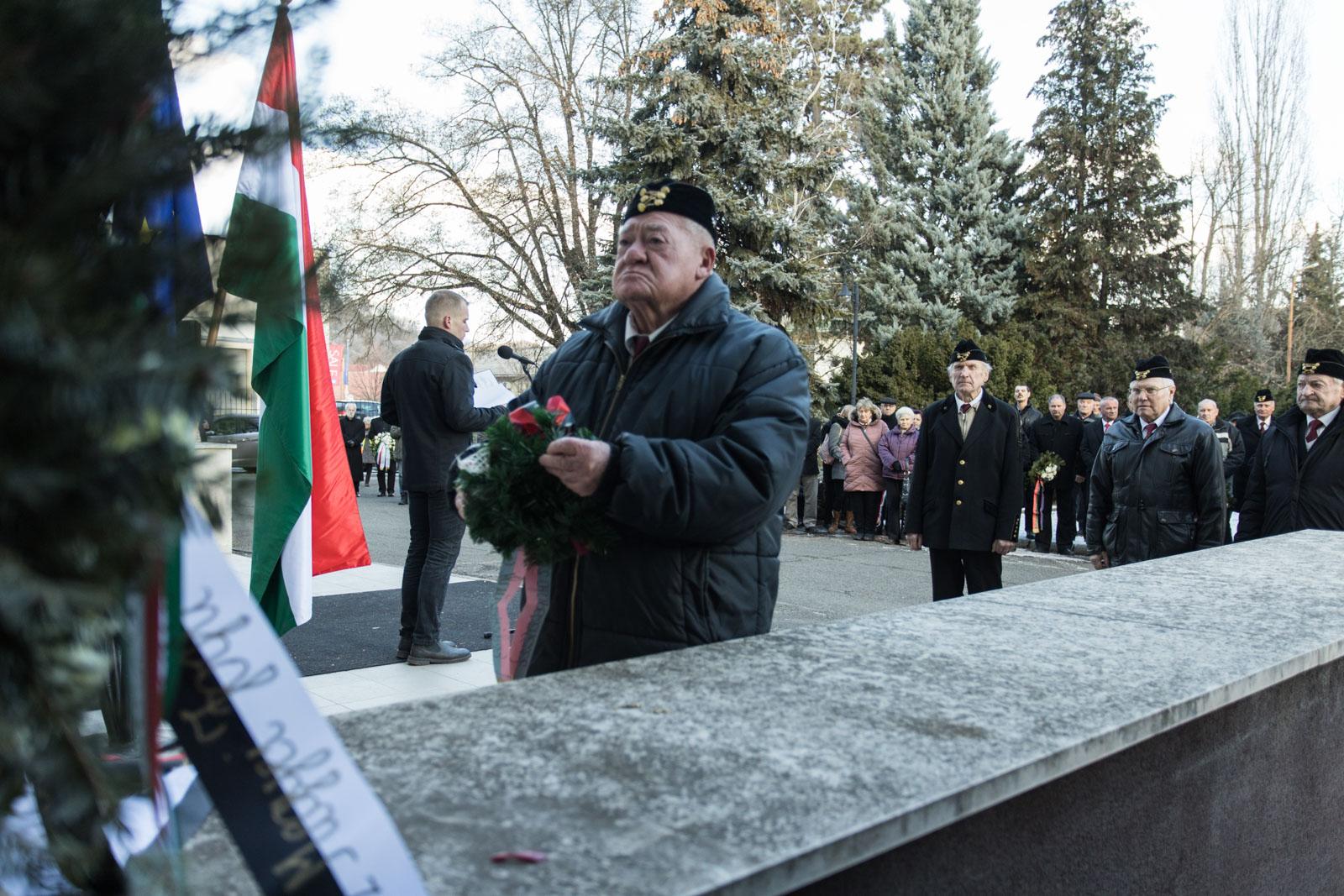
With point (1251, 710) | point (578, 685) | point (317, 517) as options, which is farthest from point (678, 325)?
point (317, 517)

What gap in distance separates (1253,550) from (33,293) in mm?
4538

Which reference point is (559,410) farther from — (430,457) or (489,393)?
(430,457)

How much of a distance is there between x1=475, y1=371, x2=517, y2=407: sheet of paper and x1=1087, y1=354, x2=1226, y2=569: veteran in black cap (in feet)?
11.7

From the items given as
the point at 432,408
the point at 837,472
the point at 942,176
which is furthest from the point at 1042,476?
the point at 942,176

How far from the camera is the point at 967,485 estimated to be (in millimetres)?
6426

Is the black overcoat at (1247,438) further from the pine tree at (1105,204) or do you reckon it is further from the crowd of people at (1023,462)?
the pine tree at (1105,204)

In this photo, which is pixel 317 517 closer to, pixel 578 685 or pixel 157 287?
pixel 578 685

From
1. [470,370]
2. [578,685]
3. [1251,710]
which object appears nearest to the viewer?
[578,685]

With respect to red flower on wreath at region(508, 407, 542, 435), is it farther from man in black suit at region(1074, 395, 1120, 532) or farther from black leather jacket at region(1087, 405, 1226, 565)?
man in black suit at region(1074, 395, 1120, 532)

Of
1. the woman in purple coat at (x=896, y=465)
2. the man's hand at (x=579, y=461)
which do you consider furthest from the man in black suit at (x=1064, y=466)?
the man's hand at (x=579, y=461)

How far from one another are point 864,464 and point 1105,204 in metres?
20.9

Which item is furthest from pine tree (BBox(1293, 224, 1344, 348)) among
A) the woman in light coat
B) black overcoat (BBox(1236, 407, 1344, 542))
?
black overcoat (BBox(1236, 407, 1344, 542))

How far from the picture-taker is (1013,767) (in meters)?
1.48

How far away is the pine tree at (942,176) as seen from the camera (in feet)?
98.8
